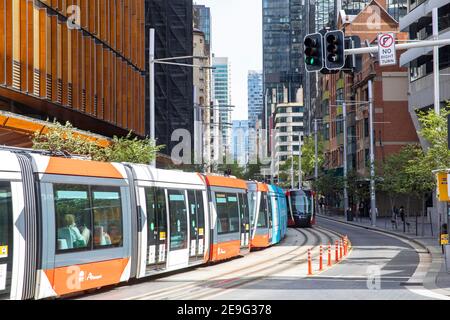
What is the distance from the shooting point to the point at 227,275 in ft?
74.8

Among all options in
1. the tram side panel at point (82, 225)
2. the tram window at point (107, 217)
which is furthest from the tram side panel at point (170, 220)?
the tram window at point (107, 217)

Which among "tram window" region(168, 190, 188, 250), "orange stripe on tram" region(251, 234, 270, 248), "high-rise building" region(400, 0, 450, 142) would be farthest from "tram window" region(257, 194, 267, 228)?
"high-rise building" region(400, 0, 450, 142)

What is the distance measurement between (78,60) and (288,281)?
2603cm

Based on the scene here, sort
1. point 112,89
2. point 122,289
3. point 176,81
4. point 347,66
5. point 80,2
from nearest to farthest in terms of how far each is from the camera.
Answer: point 122,289 → point 347,66 → point 80,2 → point 112,89 → point 176,81

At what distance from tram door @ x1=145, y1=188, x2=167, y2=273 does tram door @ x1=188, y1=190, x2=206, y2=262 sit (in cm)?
238

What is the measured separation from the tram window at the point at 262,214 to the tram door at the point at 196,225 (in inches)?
398

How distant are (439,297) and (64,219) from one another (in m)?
7.88

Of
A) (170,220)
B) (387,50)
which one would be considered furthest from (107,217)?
(387,50)

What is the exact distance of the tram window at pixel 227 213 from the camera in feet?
87.0

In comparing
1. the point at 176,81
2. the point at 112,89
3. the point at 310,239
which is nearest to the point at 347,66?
the point at 310,239

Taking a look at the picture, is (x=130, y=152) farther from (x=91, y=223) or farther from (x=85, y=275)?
(x=85, y=275)

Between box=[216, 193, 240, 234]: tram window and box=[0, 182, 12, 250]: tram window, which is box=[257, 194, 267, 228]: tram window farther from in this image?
box=[0, 182, 12, 250]: tram window
